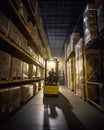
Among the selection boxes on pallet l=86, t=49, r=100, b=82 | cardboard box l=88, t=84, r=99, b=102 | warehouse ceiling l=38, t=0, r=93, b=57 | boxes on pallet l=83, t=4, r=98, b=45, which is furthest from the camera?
warehouse ceiling l=38, t=0, r=93, b=57

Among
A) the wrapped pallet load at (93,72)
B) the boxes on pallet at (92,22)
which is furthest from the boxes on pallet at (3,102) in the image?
the wrapped pallet load at (93,72)

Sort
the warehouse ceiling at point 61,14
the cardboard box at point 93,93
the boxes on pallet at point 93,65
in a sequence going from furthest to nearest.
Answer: the warehouse ceiling at point 61,14, the boxes on pallet at point 93,65, the cardboard box at point 93,93

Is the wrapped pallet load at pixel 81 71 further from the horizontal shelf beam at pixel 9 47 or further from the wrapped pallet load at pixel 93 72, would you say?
the horizontal shelf beam at pixel 9 47

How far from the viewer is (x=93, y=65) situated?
A: 17.2 feet

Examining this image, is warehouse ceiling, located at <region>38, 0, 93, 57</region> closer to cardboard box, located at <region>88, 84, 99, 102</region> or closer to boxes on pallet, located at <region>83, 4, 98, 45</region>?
boxes on pallet, located at <region>83, 4, 98, 45</region>

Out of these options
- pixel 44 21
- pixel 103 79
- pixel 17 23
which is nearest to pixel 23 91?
pixel 17 23

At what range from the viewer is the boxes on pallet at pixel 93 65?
5.17 meters

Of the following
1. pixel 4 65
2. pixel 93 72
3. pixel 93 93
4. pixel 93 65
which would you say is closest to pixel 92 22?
pixel 93 65

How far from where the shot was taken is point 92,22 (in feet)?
13.6

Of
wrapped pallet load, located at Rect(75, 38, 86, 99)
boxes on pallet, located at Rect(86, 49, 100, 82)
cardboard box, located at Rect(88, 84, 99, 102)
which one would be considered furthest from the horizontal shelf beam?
cardboard box, located at Rect(88, 84, 99, 102)

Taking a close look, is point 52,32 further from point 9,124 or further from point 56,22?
point 9,124

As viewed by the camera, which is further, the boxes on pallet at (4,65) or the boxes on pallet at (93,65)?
the boxes on pallet at (93,65)

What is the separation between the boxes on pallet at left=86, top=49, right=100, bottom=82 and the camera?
17.0 feet

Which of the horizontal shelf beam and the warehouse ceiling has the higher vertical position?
the warehouse ceiling
